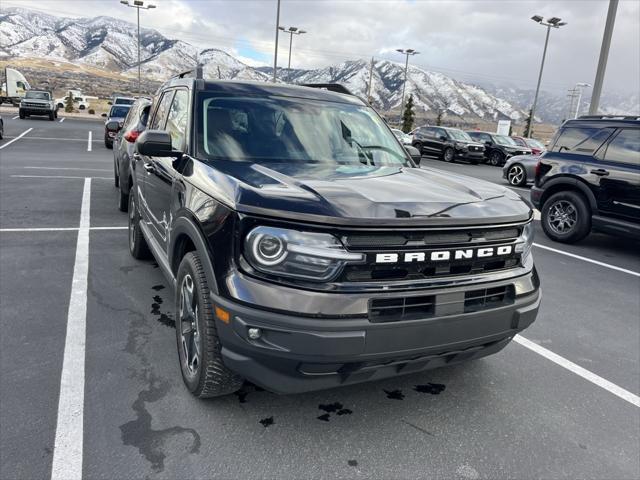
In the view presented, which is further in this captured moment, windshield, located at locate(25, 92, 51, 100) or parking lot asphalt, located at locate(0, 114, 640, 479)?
windshield, located at locate(25, 92, 51, 100)

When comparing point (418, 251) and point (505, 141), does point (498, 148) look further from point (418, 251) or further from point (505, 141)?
point (418, 251)

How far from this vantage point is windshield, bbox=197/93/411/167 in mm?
3379

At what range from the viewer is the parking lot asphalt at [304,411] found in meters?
2.48

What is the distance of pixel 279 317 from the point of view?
7.34 feet

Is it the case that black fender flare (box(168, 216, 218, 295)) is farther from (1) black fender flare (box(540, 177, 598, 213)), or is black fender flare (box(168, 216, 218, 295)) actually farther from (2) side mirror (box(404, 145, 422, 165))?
(1) black fender flare (box(540, 177, 598, 213))

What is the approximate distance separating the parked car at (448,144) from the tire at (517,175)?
841 centimetres

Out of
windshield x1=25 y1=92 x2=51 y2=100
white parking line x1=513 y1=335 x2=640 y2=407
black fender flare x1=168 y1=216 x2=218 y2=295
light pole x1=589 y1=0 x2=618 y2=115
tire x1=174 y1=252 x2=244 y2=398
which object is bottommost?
white parking line x1=513 y1=335 x2=640 y2=407

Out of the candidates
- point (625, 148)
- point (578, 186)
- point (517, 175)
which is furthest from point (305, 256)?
point (517, 175)

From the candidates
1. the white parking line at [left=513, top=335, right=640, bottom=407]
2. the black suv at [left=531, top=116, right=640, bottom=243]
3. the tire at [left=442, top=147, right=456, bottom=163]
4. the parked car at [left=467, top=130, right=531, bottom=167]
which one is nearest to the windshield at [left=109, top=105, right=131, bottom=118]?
the tire at [left=442, top=147, right=456, bottom=163]

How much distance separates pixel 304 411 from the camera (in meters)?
2.91

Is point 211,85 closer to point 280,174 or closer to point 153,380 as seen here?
point 280,174

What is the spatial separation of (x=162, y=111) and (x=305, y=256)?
292 cm

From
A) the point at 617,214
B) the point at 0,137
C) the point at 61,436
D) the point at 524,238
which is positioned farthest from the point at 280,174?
the point at 0,137

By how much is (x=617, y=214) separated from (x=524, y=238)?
5.06 meters
